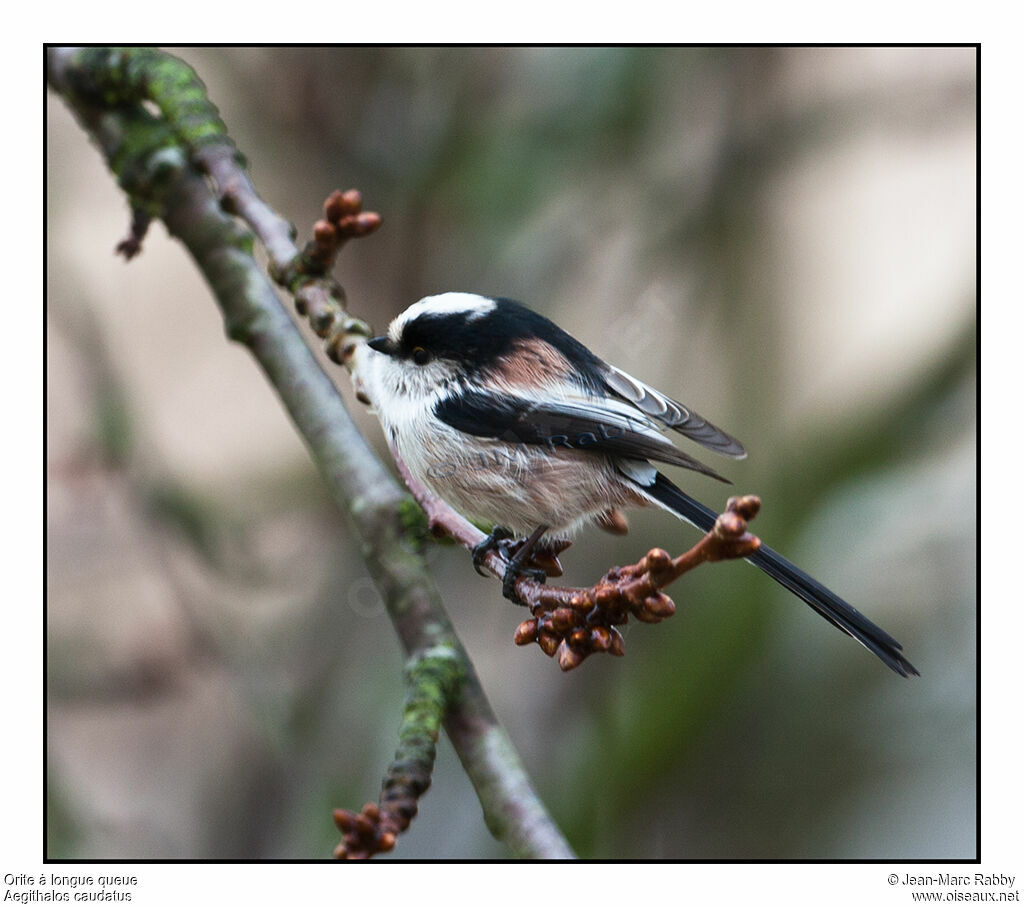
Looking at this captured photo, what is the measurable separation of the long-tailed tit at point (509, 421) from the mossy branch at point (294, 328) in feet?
0.31

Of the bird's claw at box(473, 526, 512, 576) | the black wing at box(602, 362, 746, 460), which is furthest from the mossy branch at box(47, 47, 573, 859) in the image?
the black wing at box(602, 362, 746, 460)

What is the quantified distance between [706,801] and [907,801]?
1.16ft

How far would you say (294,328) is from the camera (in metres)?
1.36

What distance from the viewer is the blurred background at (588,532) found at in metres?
1.59

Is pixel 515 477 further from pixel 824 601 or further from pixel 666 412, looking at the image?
pixel 824 601

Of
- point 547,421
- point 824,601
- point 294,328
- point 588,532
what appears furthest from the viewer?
point 588,532

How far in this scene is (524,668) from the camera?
188cm

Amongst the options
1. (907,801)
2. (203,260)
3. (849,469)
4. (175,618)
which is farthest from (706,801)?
(203,260)

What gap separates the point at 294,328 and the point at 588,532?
0.72 meters

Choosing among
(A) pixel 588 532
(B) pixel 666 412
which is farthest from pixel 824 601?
(A) pixel 588 532

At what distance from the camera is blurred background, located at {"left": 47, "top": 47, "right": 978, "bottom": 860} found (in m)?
1.59

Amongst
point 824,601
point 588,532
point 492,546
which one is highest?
point 588,532

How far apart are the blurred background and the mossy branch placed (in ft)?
0.53

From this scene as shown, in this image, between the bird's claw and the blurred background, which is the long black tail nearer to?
the bird's claw
